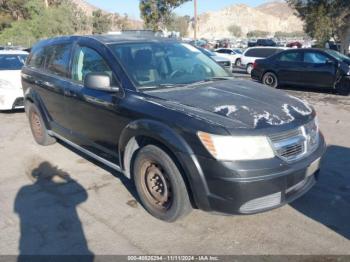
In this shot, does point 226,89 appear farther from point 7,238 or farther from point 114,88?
point 7,238

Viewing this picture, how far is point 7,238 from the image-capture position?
141 inches

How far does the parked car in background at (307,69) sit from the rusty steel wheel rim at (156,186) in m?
9.86

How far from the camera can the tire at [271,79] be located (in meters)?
13.8

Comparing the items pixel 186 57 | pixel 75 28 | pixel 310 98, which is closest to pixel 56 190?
pixel 186 57

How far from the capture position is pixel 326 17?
2116 centimetres

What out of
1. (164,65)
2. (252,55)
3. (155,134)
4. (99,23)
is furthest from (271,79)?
(99,23)

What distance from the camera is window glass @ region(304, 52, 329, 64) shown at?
12.5m

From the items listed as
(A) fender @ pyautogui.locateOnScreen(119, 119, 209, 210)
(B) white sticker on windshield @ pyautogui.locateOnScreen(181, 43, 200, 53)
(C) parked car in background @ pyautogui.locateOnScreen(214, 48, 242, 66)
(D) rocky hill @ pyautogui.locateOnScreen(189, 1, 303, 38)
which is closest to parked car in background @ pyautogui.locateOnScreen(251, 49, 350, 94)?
(B) white sticker on windshield @ pyautogui.locateOnScreen(181, 43, 200, 53)

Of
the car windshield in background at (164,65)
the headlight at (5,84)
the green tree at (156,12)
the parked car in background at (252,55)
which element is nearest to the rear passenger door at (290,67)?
the parked car in background at (252,55)

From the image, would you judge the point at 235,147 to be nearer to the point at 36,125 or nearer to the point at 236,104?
the point at 236,104

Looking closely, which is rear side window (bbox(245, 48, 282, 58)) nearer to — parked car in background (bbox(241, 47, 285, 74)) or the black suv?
parked car in background (bbox(241, 47, 285, 74))

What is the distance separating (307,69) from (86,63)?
9826 mm

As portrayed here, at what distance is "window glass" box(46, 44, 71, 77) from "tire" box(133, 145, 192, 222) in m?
1.96

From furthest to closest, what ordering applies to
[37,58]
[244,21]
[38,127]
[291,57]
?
[244,21], [291,57], [38,127], [37,58]
